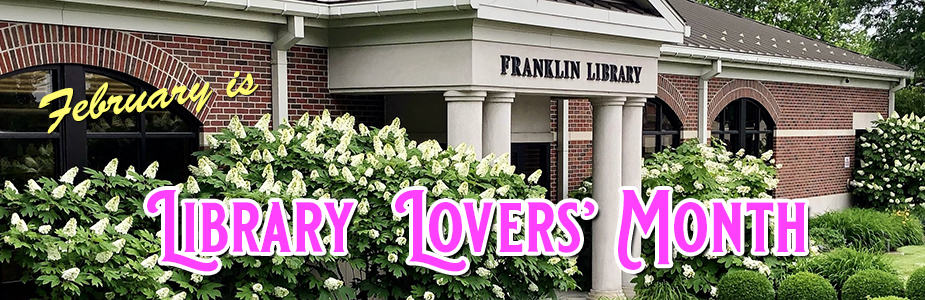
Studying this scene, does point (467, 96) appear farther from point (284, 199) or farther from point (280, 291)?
point (280, 291)

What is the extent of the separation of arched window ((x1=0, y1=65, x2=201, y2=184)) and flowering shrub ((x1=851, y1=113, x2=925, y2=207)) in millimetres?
15052

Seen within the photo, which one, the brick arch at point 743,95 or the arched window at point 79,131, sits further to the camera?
the brick arch at point 743,95

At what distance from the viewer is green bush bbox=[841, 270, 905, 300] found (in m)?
11.2

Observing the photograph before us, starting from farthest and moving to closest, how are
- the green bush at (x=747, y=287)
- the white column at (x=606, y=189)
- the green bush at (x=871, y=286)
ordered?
the white column at (x=606, y=189) < the green bush at (x=747, y=287) < the green bush at (x=871, y=286)

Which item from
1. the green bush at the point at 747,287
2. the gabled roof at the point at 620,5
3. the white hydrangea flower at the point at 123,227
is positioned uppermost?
the gabled roof at the point at 620,5

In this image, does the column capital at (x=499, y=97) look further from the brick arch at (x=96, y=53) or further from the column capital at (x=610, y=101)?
the brick arch at (x=96, y=53)

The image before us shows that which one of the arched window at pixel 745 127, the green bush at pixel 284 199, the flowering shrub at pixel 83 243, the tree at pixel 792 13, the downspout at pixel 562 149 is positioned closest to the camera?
the flowering shrub at pixel 83 243

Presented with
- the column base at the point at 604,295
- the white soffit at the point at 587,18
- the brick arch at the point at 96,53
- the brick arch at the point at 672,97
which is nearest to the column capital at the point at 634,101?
the white soffit at the point at 587,18

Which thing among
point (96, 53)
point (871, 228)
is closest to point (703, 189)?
point (871, 228)

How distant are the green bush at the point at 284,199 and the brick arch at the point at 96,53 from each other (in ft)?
2.51

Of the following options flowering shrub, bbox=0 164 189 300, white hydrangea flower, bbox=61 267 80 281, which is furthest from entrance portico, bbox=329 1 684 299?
white hydrangea flower, bbox=61 267 80 281

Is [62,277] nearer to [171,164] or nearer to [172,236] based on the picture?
[172,236]

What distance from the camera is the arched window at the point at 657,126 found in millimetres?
15867

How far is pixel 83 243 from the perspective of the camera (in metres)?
7.23
